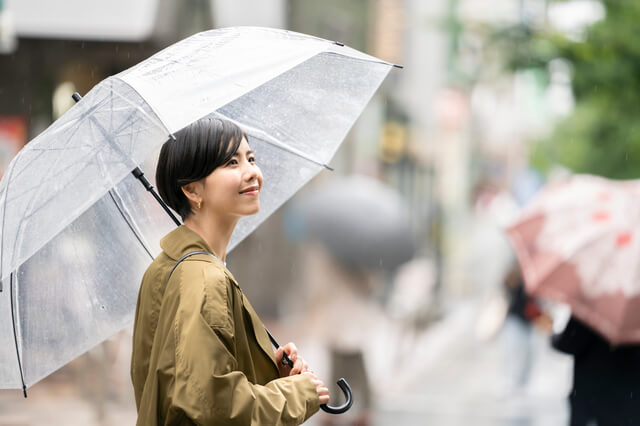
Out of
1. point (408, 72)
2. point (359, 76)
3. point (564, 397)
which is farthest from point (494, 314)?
point (408, 72)

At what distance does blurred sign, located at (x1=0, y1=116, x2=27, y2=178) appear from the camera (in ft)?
36.2

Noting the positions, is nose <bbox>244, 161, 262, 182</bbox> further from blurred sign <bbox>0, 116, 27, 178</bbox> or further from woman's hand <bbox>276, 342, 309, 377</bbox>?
blurred sign <bbox>0, 116, 27, 178</bbox>

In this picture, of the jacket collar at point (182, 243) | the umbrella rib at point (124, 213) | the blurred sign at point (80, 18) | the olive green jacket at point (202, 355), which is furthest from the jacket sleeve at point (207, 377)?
the blurred sign at point (80, 18)

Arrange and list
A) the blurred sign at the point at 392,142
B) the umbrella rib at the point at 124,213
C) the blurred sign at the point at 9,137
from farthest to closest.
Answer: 1. the blurred sign at the point at 392,142
2. the blurred sign at the point at 9,137
3. the umbrella rib at the point at 124,213

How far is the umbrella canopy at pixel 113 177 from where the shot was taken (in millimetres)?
2738

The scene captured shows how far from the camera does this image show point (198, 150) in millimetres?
2576

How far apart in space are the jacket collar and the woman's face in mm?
89

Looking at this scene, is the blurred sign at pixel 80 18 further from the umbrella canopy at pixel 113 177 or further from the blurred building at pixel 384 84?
the umbrella canopy at pixel 113 177

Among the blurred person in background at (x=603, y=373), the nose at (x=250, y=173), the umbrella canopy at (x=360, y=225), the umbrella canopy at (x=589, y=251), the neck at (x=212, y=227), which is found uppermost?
the nose at (x=250, y=173)

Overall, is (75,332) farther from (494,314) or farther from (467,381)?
(467,381)

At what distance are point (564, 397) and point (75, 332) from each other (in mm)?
9220

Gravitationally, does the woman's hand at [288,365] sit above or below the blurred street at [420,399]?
above

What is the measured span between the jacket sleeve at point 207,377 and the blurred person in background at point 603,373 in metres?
3.08

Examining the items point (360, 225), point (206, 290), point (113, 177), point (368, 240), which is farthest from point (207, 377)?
point (360, 225)
